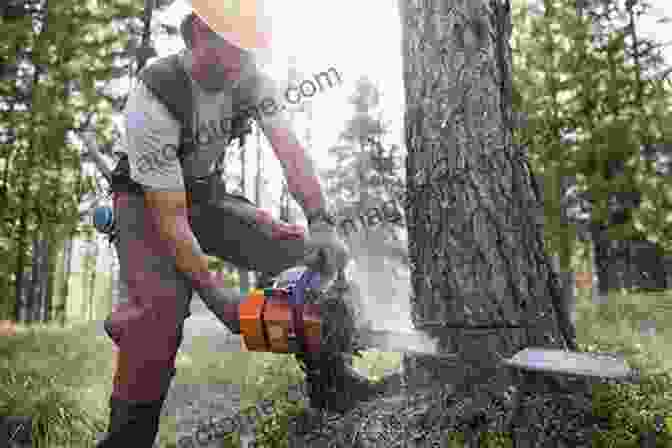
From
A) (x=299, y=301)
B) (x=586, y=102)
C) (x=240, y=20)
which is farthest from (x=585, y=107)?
(x=299, y=301)

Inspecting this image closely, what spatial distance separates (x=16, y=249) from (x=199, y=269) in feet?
19.3

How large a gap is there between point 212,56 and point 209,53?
0.02 m

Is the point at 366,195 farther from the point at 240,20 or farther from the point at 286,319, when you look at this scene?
the point at 286,319

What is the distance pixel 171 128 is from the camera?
2.01 m

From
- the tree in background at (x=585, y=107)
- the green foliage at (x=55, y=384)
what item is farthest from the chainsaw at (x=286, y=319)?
the tree in background at (x=585, y=107)

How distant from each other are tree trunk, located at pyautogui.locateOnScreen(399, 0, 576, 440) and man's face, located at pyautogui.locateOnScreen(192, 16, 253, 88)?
928mm

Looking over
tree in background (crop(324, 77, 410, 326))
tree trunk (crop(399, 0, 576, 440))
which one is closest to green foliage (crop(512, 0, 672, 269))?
tree in background (crop(324, 77, 410, 326))

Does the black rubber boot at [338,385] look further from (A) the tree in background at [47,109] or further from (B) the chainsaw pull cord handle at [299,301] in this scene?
(A) the tree in background at [47,109]

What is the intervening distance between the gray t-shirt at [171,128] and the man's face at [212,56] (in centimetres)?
7

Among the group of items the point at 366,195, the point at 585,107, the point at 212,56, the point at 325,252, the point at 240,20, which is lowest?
the point at 325,252

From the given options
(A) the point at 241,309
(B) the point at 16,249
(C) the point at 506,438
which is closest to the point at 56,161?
(B) the point at 16,249

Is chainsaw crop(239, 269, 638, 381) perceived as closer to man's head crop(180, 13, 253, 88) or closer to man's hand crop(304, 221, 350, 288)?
man's hand crop(304, 221, 350, 288)

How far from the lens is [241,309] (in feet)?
6.27

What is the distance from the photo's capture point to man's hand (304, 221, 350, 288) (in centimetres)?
205
